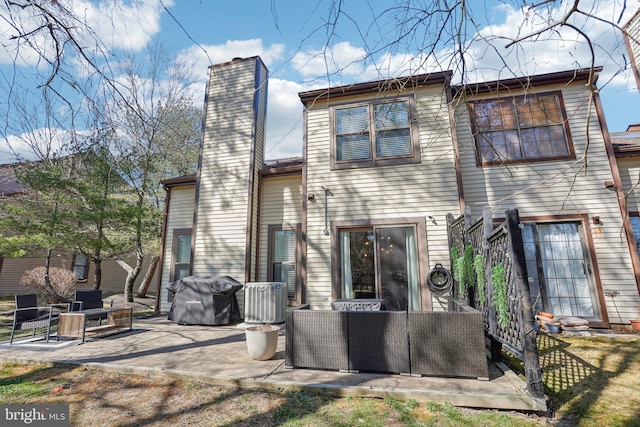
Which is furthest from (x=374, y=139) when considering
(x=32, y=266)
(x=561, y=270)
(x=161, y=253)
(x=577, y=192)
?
(x=32, y=266)

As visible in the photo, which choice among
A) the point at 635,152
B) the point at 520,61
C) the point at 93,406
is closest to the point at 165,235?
the point at 93,406

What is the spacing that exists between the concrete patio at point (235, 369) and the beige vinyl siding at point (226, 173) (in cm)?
238

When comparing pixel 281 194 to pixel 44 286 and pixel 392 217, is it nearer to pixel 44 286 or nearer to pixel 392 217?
pixel 392 217

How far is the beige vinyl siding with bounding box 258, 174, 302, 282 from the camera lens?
8117 millimetres

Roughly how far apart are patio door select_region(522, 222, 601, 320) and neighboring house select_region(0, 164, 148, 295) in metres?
14.3

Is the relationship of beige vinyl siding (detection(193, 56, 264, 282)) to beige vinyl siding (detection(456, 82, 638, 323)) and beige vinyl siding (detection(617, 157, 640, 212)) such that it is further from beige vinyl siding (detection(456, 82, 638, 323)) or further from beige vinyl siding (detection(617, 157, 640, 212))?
beige vinyl siding (detection(617, 157, 640, 212))

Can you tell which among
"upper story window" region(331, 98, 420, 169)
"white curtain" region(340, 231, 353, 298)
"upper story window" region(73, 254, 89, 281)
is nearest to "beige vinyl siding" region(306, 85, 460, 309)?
"upper story window" region(331, 98, 420, 169)

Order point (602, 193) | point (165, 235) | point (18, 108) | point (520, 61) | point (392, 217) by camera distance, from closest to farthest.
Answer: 1. point (520, 61)
2. point (18, 108)
3. point (602, 193)
4. point (392, 217)
5. point (165, 235)

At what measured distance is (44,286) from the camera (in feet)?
31.2

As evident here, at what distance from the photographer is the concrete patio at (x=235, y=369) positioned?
2922 millimetres

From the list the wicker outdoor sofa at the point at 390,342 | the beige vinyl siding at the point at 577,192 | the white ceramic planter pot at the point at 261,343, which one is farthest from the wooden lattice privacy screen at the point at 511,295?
the white ceramic planter pot at the point at 261,343

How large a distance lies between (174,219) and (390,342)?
25.9ft

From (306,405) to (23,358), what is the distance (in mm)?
4302

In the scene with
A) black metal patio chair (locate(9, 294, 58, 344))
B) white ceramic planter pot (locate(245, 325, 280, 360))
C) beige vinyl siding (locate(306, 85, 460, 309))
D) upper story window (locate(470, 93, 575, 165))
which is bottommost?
white ceramic planter pot (locate(245, 325, 280, 360))
